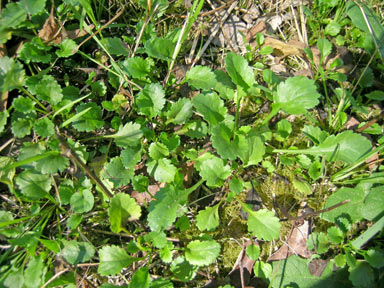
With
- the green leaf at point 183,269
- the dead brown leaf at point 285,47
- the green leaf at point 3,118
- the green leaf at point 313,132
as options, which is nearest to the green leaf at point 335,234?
the green leaf at point 313,132

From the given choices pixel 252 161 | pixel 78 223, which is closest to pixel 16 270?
pixel 78 223

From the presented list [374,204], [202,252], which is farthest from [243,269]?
[374,204]

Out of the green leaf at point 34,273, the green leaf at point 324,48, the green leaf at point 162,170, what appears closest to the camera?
the green leaf at point 34,273

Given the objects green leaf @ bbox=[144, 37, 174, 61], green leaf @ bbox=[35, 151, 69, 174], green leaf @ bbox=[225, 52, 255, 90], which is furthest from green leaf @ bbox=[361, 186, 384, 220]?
green leaf @ bbox=[35, 151, 69, 174]

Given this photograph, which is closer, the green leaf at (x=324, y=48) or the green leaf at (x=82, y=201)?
the green leaf at (x=82, y=201)

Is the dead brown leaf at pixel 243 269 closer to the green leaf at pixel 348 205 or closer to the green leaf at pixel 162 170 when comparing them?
the green leaf at pixel 348 205

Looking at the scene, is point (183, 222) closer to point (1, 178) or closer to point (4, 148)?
point (1, 178)

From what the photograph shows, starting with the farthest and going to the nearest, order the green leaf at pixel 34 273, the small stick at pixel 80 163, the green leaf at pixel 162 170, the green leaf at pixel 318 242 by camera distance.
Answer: the green leaf at pixel 318 242 < the green leaf at pixel 162 170 < the green leaf at pixel 34 273 < the small stick at pixel 80 163
